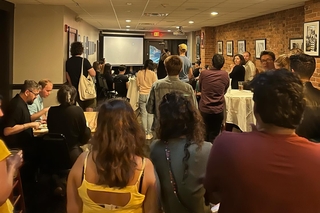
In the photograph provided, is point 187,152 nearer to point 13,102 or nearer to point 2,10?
point 13,102

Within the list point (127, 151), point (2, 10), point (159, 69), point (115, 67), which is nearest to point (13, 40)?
point (2, 10)

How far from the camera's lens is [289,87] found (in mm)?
1206

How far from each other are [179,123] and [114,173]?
0.45m

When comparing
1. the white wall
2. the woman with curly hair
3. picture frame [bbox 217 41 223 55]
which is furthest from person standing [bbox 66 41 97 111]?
picture frame [bbox 217 41 223 55]

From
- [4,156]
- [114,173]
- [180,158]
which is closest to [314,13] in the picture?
[180,158]

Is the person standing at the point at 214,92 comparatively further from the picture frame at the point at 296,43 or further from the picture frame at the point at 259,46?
the picture frame at the point at 259,46

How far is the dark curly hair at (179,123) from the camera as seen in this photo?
1764 mm

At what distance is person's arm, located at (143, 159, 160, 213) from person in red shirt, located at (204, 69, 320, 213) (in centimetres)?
40

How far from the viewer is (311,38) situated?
5.95 meters

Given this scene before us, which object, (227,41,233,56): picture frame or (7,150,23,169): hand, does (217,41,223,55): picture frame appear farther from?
(7,150,23,169): hand

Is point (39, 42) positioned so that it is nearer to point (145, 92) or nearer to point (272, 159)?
point (145, 92)

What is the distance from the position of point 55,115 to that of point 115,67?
14.1m

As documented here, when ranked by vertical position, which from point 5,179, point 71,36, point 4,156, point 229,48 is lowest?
point 5,179

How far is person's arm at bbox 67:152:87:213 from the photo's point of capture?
61.6 inches
